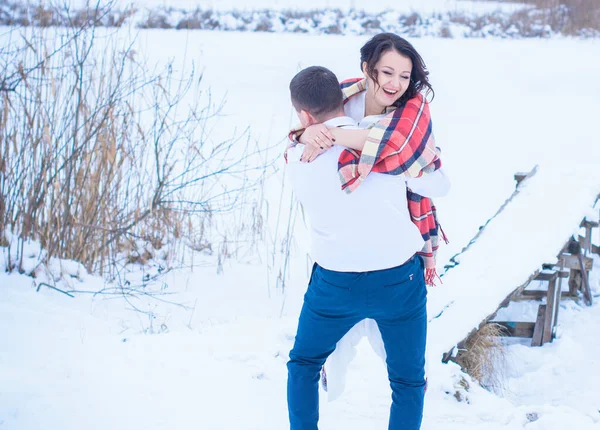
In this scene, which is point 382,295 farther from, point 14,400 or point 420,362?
point 14,400

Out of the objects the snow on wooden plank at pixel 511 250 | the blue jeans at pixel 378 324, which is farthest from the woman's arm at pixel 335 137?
the snow on wooden plank at pixel 511 250

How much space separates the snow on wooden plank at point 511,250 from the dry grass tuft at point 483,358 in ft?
0.47

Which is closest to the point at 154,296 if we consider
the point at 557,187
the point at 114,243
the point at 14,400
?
the point at 114,243

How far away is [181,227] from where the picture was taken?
5.11 metres

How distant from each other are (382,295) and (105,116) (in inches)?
114

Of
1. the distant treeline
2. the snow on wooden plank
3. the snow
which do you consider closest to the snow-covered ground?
the snow on wooden plank

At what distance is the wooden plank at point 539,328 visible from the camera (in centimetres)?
443

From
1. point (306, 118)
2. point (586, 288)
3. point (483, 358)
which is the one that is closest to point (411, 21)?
point (586, 288)

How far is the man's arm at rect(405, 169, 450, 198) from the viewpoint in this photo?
201 centimetres

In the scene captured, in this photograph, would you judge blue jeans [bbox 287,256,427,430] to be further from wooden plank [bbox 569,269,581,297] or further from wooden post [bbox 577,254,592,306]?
wooden plank [bbox 569,269,581,297]

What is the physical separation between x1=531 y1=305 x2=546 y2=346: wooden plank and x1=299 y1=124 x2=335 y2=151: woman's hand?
10.1 ft

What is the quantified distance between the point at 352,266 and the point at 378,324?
260 millimetres

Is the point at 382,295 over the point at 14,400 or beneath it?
over

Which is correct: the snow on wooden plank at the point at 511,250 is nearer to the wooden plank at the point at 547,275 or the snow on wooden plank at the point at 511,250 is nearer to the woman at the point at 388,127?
the wooden plank at the point at 547,275
